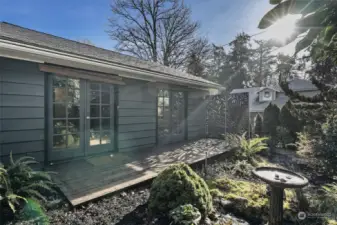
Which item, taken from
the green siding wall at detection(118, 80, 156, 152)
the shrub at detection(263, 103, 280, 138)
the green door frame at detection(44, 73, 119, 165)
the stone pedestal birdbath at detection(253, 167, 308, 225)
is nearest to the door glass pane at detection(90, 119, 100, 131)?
the green door frame at detection(44, 73, 119, 165)

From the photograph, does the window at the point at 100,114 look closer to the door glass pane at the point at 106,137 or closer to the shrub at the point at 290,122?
the door glass pane at the point at 106,137

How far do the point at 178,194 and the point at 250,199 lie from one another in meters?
1.30

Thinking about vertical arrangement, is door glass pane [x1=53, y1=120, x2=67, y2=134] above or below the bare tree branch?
below

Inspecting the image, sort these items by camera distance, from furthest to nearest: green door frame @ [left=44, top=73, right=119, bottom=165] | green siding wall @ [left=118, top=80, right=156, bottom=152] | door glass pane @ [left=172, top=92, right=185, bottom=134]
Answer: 1. door glass pane @ [left=172, top=92, right=185, bottom=134]
2. green siding wall @ [left=118, top=80, right=156, bottom=152]
3. green door frame @ [left=44, top=73, right=119, bottom=165]

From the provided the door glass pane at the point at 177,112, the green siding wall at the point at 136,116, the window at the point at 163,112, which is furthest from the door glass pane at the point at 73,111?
the door glass pane at the point at 177,112

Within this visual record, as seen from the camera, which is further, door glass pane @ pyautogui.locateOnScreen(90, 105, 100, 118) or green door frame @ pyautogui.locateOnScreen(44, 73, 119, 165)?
door glass pane @ pyautogui.locateOnScreen(90, 105, 100, 118)

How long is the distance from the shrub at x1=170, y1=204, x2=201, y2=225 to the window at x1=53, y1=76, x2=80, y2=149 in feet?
10.3

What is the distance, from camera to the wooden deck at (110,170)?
2949 millimetres

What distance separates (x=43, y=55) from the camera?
3184 mm

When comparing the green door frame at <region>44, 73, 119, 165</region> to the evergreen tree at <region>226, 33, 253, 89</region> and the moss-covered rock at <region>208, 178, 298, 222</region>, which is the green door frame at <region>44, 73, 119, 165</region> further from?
the evergreen tree at <region>226, 33, 253, 89</region>

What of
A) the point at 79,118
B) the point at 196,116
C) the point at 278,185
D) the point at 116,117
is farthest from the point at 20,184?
the point at 196,116

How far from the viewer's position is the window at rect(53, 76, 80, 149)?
161 inches

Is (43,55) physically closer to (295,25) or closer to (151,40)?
(295,25)

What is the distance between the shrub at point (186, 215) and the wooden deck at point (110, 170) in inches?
48.5
